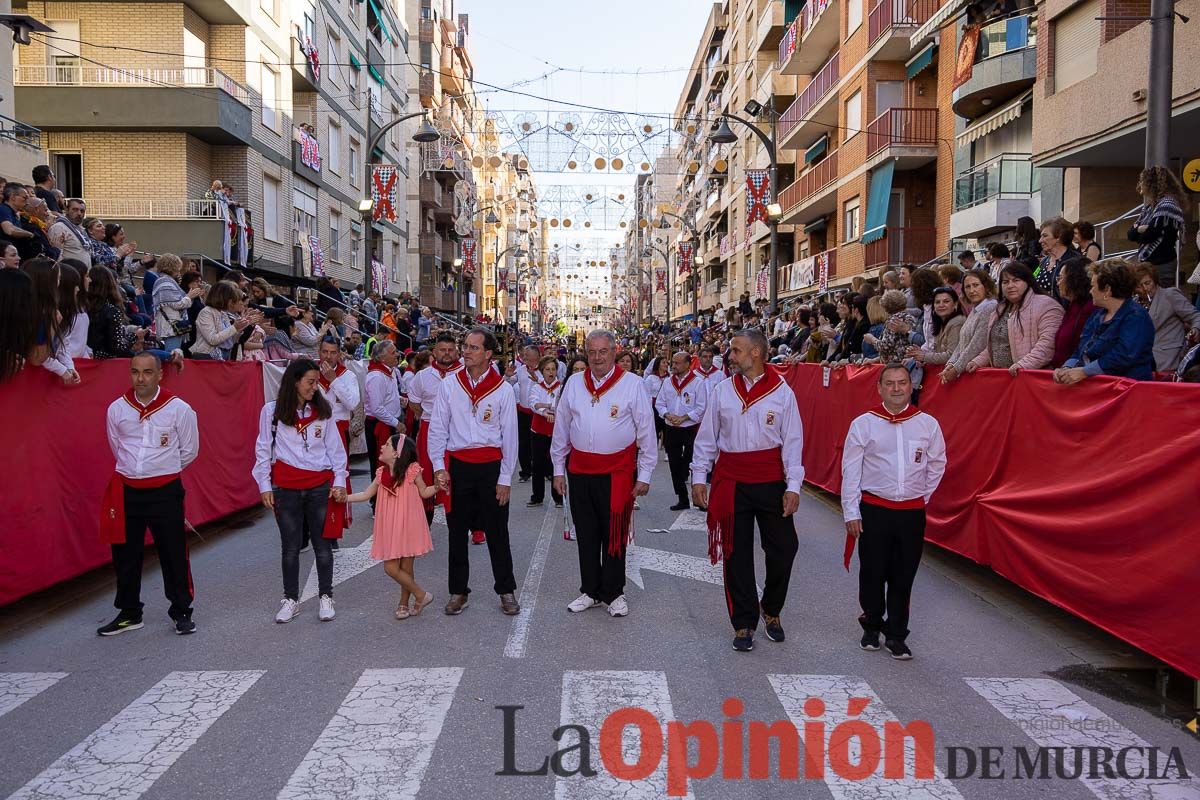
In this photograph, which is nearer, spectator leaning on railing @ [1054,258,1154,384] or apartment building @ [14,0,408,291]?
spectator leaning on railing @ [1054,258,1154,384]

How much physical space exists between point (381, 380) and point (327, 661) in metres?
5.83

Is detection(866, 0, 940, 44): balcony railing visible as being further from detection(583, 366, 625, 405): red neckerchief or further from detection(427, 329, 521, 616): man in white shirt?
detection(427, 329, 521, 616): man in white shirt

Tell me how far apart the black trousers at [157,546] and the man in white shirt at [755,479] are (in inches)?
143

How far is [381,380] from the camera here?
1102cm

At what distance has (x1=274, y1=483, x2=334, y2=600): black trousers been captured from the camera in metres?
6.60

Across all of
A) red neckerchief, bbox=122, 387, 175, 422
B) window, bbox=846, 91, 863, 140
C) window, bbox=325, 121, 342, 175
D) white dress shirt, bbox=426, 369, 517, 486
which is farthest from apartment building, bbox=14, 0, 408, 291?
window, bbox=846, 91, 863, 140

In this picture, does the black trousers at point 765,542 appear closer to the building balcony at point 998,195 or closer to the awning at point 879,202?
the building balcony at point 998,195

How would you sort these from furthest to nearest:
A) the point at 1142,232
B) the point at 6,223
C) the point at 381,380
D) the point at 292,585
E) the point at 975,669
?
the point at 381,380, the point at 6,223, the point at 1142,232, the point at 292,585, the point at 975,669

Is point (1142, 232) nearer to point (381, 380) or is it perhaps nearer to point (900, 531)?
point (900, 531)

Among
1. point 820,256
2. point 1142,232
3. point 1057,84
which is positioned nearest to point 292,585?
point 1142,232

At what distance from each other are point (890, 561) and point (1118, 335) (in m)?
2.28

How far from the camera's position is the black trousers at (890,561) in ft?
18.7

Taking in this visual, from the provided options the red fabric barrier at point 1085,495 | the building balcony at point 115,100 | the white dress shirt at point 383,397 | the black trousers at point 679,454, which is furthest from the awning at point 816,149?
the red fabric barrier at point 1085,495

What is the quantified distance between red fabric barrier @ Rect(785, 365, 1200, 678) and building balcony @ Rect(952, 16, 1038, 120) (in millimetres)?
12089
